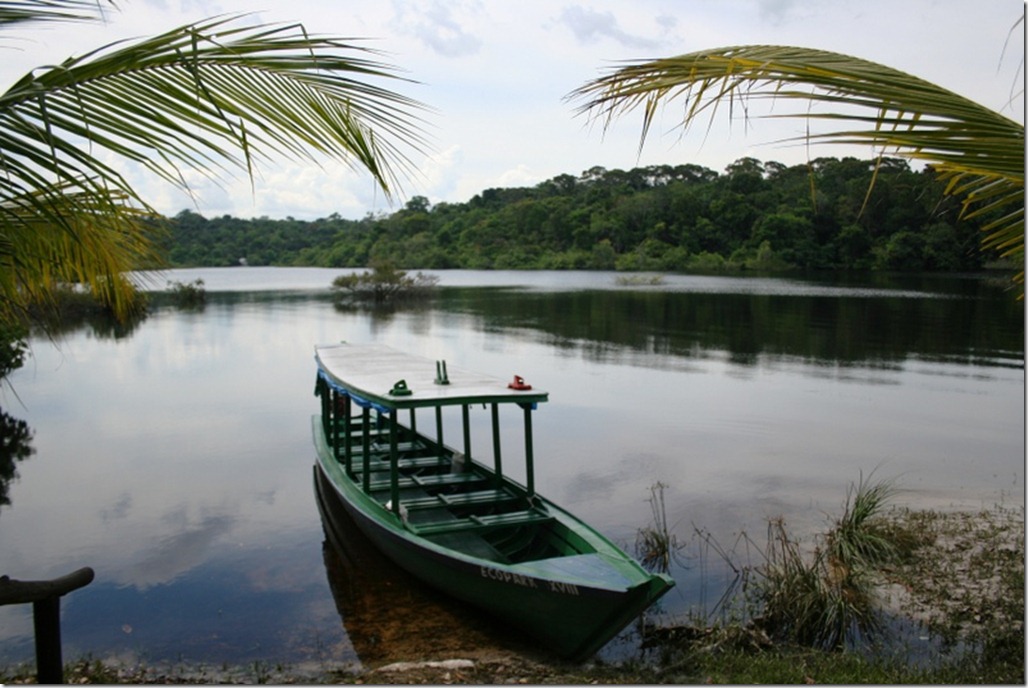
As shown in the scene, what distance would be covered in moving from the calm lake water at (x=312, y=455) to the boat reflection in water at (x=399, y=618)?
0.09 ft

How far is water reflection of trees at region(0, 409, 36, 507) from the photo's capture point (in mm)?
12289

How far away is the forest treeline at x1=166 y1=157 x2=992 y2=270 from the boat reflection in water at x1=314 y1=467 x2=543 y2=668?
108ft

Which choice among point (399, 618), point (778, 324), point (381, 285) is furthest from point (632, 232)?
point (399, 618)

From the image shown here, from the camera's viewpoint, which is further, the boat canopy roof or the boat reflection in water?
the boat canopy roof

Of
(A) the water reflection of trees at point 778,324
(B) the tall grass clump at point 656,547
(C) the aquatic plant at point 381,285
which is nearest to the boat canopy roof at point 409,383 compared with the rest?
(B) the tall grass clump at point 656,547

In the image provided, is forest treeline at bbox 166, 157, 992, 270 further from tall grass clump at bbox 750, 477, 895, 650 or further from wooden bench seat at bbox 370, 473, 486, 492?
tall grass clump at bbox 750, 477, 895, 650

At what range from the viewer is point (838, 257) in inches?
2324

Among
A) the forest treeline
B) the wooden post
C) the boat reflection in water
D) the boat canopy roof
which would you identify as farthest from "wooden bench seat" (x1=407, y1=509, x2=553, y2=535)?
the forest treeline

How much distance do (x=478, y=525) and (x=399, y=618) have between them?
1011mm

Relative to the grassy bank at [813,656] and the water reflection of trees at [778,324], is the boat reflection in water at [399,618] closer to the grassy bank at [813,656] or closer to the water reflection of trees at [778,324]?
the grassy bank at [813,656]

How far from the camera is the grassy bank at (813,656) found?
5.41 m

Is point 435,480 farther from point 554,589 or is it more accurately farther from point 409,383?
point 554,589

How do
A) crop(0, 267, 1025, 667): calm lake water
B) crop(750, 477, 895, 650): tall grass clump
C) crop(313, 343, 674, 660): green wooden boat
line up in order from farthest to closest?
crop(0, 267, 1025, 667): calm lake water → crop(750, 477, 895, 650): tall grass clump → crop(313, 343, 674, 660): green wooden boat

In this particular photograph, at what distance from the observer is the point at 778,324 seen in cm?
3050
